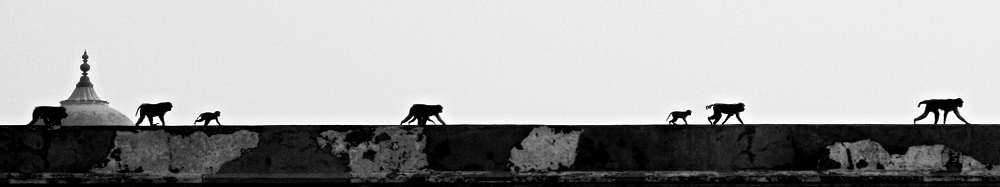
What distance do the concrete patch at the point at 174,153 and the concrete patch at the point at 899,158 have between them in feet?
Answer: 10.6

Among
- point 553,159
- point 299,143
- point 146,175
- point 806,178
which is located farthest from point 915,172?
point 146,175

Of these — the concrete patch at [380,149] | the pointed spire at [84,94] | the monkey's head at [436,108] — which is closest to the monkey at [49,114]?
the concrete patch at [380,149]

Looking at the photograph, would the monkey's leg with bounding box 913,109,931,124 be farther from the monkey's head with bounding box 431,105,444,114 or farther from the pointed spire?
the pointed spire

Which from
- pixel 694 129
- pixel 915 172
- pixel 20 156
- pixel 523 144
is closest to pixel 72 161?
pixel 20 156

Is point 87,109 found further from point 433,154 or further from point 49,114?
point 433,154

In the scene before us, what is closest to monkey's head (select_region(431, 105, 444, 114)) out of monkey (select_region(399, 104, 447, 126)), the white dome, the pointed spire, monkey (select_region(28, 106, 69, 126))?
monkey (select_region(399, 104, 447, 126))

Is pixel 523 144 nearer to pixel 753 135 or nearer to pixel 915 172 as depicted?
pixel 753 135

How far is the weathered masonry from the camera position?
13.2m

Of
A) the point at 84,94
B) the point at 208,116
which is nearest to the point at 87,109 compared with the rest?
the point at 84,94

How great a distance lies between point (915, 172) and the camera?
44.0 ft

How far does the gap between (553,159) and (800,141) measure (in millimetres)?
1332

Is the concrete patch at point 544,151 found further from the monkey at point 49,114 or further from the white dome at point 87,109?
the white dome at point 87,109

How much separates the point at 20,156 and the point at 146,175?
68 cm

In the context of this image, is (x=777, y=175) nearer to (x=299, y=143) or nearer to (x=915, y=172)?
(x=915, y=172)
